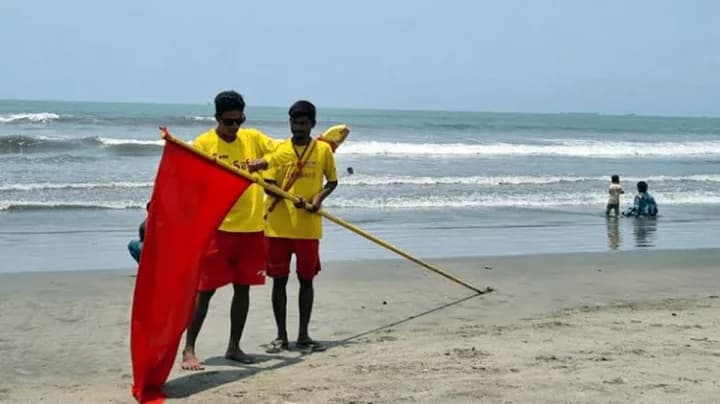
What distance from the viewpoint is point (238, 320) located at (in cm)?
549

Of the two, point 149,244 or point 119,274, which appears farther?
point 119,274

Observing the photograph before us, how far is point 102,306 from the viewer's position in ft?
24.0

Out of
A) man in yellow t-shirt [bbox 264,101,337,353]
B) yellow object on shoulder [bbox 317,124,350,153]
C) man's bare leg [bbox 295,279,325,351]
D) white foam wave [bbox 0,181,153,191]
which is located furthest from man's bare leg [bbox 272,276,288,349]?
white foam wave [bbox 0,181,153,191]

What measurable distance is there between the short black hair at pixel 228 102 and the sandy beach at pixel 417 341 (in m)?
1.57

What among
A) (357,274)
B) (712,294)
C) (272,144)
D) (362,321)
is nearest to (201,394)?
(272,144)

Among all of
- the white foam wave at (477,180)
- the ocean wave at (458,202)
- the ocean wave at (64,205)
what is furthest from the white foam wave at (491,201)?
the ocean wave at (64,205)

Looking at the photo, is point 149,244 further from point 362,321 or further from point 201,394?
point 362,321

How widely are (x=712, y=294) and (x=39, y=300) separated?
610cm

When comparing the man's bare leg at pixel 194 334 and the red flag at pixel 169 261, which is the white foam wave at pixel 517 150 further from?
the red flag at pixel 169 261

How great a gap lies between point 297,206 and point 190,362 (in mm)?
1176

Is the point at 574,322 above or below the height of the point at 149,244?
below

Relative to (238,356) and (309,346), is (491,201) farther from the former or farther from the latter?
(238,356)

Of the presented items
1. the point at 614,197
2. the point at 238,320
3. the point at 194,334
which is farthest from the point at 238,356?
the point at 614,197

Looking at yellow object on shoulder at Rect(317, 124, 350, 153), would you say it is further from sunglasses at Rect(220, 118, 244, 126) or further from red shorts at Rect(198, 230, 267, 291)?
red shorts at Rect(198, 230, 267, 291)
